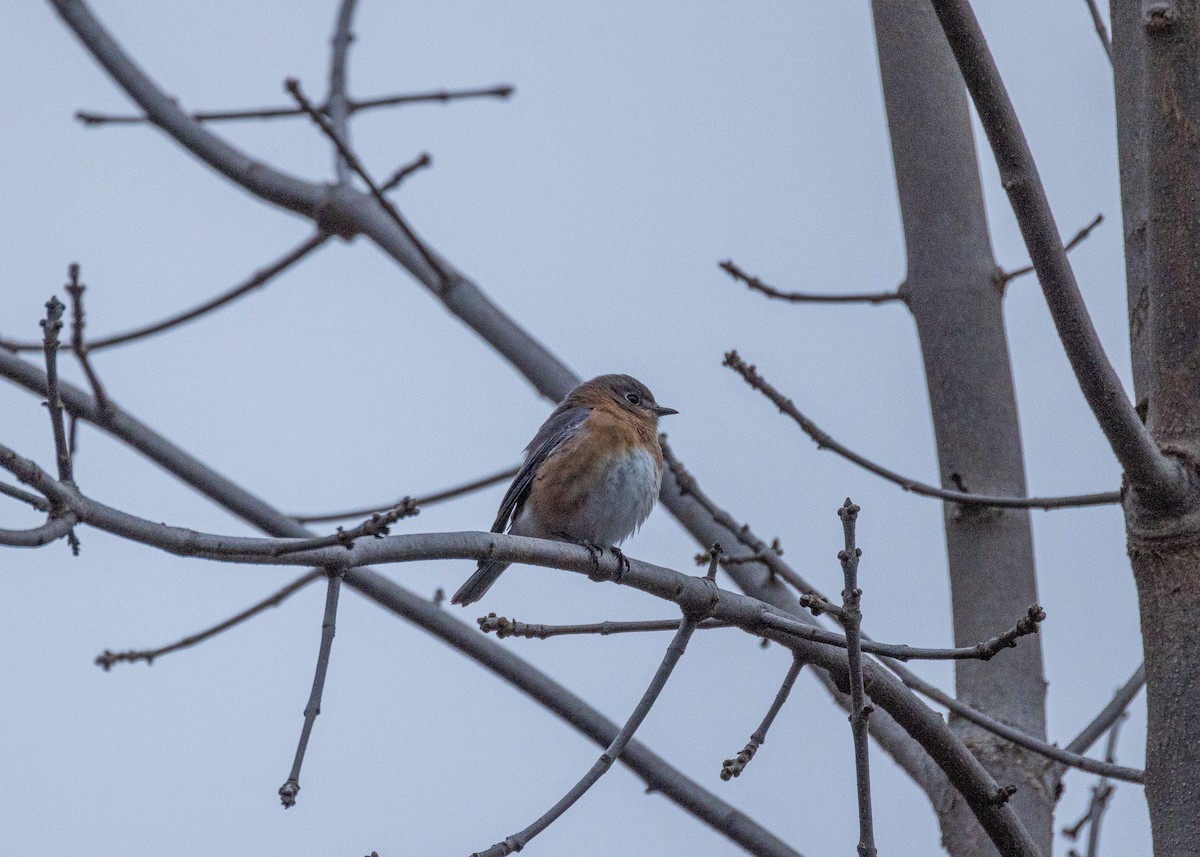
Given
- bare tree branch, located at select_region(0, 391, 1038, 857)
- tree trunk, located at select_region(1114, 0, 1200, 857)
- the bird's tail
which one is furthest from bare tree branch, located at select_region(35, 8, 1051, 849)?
tree trunk, located at select_region(1114, 0, 1200, 857)

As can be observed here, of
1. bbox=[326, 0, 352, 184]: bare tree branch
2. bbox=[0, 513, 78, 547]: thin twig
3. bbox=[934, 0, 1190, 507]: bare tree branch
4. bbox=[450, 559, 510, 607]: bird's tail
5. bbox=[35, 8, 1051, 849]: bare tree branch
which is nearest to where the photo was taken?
bbox=[0, 513, 78, 547]: thin twig

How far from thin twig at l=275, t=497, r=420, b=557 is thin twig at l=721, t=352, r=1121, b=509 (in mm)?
2109

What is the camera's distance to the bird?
5336 mm

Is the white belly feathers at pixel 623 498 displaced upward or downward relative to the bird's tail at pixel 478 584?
upward

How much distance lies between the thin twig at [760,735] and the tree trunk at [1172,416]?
849 mm

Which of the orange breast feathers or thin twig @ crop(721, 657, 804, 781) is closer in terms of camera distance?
thin twig @ crop(721, 657, 804, 781)

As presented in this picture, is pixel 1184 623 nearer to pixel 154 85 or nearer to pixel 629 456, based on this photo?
pixel 629 456

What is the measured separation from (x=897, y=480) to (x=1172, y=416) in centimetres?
106

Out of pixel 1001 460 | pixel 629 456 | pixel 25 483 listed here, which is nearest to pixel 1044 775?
pixel 1001 460

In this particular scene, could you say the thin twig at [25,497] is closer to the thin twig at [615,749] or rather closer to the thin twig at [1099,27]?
the thin twig at [615,749]

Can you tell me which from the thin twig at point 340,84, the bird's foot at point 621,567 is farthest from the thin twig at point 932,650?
the thin twig at point 340,84

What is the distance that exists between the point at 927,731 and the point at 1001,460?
1524 mm

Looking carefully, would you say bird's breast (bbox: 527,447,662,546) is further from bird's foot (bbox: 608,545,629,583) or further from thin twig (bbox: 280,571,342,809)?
thin twig (bbox: 280,571,342,809)

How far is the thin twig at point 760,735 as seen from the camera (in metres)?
3.12
